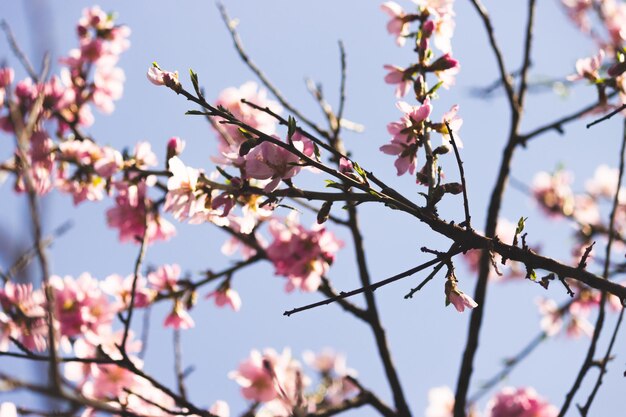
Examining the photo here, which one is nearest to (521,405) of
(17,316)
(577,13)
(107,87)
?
(17,316)

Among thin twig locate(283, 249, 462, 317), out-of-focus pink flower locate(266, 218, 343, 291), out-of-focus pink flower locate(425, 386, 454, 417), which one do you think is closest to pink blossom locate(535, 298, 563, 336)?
out-of-focus pink flower locate(425, 386, 454, 417)

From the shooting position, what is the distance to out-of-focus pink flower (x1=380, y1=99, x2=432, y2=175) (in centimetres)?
153

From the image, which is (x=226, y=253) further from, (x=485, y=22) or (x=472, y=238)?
(x=472, y=238)

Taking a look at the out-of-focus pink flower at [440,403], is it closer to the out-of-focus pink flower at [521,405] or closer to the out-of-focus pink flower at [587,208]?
the out-of-focus pink flower at [521,405]

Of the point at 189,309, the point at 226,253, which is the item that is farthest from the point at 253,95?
the point at 189,309

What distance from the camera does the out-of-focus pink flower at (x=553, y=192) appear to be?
5.57 metres

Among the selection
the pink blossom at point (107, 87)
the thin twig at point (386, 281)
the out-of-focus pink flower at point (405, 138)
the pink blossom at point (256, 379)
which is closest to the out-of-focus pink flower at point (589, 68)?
the out-of-focus pink flower at point (405, 138)

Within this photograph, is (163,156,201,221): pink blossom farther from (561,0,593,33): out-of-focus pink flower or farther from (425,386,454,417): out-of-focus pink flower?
(561,0,593,33): out-of-focus pink flower

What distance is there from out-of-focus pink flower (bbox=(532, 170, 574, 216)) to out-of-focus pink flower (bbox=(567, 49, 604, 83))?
3.87m

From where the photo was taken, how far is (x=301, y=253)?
2701 millimetres

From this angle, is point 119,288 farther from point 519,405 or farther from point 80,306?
point 519,405

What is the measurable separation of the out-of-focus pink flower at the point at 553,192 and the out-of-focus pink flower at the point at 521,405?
289 cm

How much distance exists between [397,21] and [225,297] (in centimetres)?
146

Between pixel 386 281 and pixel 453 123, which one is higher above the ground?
pixel 453 123
